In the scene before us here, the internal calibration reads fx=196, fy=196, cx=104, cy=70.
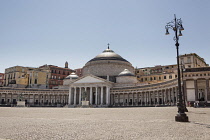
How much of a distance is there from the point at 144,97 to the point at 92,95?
1986cm

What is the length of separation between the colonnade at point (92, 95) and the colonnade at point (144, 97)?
419cm

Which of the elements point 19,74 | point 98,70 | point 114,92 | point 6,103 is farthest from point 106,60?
point 6,103

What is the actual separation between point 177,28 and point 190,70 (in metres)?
26.6

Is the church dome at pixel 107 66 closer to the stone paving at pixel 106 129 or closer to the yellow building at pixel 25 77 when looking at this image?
the yellow building at pixel 25 77

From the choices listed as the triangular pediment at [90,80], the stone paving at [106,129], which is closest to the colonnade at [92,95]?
the triangular pediment at [90,80]

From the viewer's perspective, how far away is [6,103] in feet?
252

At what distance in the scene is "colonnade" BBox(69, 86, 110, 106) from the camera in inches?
2823

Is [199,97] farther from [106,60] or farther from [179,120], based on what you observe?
[106,60]

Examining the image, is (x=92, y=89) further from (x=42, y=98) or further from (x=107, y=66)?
(x=42, y=98)

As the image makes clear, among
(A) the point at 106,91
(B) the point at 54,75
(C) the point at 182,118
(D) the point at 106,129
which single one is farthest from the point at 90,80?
(D) the point at 106,129

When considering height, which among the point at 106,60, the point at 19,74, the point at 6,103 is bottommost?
the point at 6,103

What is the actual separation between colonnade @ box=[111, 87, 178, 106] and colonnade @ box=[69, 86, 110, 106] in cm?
419

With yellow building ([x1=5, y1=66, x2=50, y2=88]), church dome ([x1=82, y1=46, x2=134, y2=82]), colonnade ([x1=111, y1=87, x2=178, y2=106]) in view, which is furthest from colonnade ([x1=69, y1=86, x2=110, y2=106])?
yellow building ([x1=5, y1=66, x2=50, y2=88])

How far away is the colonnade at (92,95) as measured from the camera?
7171cm
